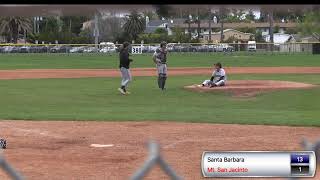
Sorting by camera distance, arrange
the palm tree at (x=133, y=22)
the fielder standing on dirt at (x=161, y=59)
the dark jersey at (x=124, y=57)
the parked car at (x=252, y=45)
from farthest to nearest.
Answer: the parked car at (x=252, y=45) < the fielder standing on dirt at (x=161, y=59) < the dark jersey at (x=124, y=57) < the palm tree at (x=133, y=22)

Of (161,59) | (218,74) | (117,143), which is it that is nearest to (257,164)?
(117,143)

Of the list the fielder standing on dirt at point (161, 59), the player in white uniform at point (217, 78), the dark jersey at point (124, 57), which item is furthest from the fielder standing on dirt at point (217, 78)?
the dark jersey at point (124, 57)

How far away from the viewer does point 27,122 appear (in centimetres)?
1151

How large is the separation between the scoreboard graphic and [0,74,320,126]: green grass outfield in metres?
8.43

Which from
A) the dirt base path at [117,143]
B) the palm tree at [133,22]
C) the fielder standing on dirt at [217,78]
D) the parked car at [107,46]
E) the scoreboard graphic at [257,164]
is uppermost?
the palm tree at [133,22]

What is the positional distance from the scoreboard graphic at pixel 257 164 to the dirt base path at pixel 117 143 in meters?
3.57

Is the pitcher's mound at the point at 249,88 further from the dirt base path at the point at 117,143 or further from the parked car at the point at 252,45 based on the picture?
the parked car at the point at 252,45

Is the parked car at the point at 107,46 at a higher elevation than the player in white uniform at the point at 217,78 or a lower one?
higher

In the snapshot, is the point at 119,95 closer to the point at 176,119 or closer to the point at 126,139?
the point at 176,119

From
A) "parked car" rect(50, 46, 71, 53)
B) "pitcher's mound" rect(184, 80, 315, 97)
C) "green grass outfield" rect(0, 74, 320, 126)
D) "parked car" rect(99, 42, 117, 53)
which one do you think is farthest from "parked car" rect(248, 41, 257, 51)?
"green grass outfield" rect(0, 74, 320, 126)

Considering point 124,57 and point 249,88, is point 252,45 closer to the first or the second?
point 249,88

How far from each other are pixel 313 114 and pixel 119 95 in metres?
6.55

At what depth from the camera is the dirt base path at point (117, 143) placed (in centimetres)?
699

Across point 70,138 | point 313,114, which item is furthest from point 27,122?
point 313,114
